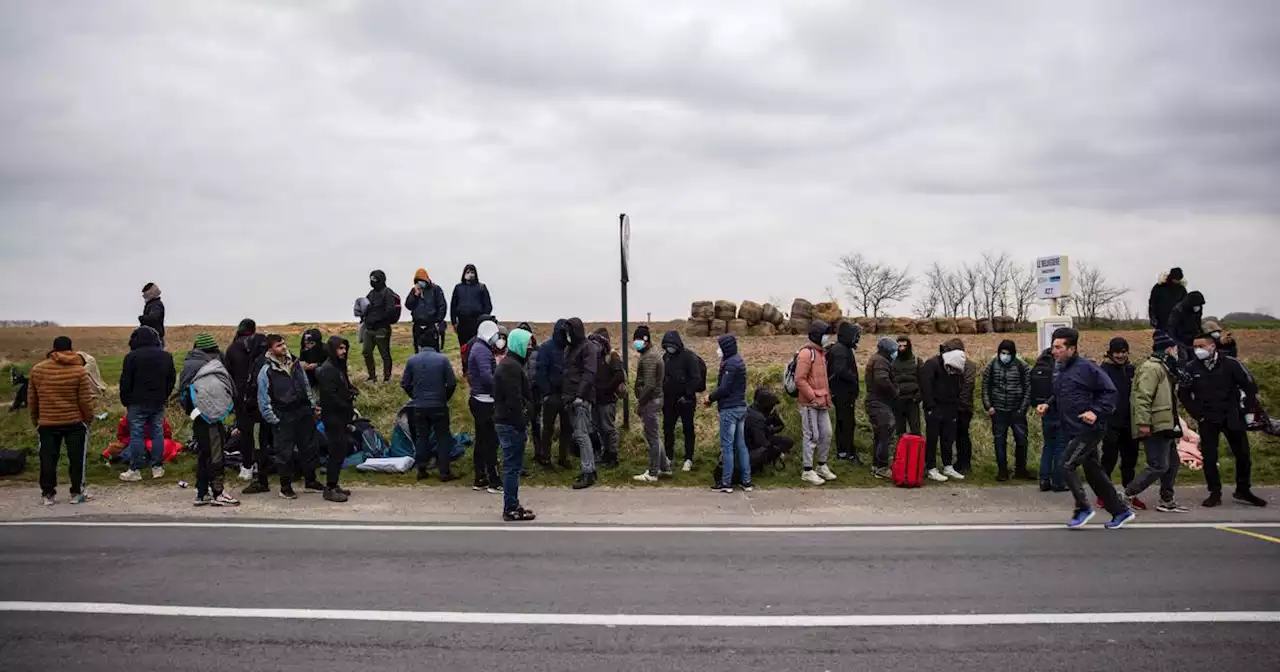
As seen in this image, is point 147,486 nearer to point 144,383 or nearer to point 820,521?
point 144,383

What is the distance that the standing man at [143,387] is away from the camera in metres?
12.2

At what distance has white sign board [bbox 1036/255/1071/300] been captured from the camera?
14772 millimetres

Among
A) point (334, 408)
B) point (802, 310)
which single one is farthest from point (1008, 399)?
A: point (802, 310)

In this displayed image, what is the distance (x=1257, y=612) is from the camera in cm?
661

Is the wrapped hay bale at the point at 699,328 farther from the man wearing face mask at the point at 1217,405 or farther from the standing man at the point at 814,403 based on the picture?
the man wearing face mask at the point at 1217,405

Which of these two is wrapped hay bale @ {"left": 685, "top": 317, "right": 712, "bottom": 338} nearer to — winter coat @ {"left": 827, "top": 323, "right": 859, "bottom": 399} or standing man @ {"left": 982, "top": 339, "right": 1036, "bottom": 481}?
winter coat @ {"left": 827, "top": 323, "right": 859, "bottom": 399}

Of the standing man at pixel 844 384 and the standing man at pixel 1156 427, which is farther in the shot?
the standing man at pixel 844 384

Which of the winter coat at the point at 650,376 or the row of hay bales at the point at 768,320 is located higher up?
the row of hay bales at the point at 768,320

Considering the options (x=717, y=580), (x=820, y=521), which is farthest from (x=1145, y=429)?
(x=717, y=580)

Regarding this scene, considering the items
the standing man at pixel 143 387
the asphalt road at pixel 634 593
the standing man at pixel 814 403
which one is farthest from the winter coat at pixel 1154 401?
the standing man at pixel 143 387

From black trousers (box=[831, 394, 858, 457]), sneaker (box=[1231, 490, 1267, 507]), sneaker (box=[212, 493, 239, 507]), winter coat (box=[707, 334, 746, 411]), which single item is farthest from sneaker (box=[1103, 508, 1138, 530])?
sneaker (box=[212, 493, 239, 507])

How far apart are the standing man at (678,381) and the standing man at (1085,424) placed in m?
4.77

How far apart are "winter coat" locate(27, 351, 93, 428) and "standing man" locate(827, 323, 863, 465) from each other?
1032cm

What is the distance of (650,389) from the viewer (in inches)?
492
